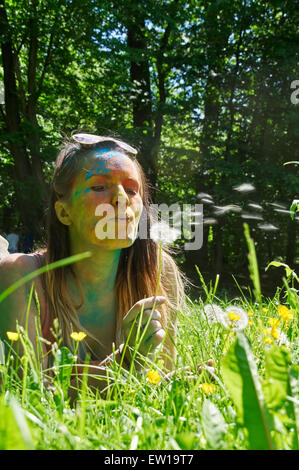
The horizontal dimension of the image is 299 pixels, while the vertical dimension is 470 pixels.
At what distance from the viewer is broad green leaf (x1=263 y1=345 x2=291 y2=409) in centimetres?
58

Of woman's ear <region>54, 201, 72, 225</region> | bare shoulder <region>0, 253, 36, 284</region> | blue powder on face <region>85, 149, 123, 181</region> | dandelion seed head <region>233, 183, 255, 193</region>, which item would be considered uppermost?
dandelion seed head <region>233, 183, 255, 193</region>

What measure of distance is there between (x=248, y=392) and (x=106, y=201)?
1.00m

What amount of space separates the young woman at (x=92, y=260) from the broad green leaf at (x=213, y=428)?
0.74m

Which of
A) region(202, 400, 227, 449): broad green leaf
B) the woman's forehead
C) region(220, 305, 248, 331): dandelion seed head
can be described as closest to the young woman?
the woman's forehead

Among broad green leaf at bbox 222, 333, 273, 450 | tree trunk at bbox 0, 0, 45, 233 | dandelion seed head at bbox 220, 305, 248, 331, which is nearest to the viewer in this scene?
broad green leaf at bbox 222, 333, 273, 450

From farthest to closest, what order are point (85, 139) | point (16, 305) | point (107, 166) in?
1. point (85, 139)
2. point (107, 166)
3. point (16, 305)

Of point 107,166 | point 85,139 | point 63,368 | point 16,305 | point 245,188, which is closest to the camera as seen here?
point 63,368

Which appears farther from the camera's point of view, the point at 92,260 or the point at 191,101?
the point at 191,101

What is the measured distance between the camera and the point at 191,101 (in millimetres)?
8797

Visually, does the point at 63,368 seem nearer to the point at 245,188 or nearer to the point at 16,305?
the point at 16,305

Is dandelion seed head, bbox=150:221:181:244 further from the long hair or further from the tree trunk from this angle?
the tree trunk

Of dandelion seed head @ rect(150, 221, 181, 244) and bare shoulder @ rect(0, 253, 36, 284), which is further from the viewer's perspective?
dandelion seed head @ rect(150, 221, 181, 244)

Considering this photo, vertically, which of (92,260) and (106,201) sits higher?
(106,201)

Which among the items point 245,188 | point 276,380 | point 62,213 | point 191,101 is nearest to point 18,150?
point 191,101
